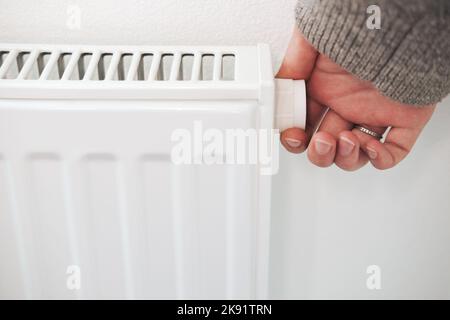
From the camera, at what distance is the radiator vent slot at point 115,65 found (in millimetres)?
494

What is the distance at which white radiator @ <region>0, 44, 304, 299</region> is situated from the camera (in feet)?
1.55

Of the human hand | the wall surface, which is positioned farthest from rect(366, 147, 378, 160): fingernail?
the wall surface

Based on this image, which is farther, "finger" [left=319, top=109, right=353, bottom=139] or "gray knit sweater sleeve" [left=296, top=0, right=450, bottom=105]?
"finger" [left=319, top=109, right=353, bottom=139]

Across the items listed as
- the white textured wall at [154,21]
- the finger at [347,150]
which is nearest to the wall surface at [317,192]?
the white textured wall at [154,21]

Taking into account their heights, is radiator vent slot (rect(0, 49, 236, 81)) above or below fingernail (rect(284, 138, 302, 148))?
above

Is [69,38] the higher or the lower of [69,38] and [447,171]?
the higher

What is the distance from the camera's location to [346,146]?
1.57 ft

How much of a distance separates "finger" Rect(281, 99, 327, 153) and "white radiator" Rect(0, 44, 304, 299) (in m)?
0.01

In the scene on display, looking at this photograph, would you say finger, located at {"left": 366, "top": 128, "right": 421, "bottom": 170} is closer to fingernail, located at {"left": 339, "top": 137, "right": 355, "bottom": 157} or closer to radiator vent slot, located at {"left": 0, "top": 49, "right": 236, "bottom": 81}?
fingernail, located at {"left": 339, "top": 137, "right": 355, "bottom": 157}

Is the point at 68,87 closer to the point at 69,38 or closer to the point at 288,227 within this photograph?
the point at 69,38

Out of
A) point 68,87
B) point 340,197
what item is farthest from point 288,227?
point 68,87

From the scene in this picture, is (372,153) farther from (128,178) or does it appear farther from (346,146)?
(128,178)

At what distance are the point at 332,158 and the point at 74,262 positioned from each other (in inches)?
9.5
